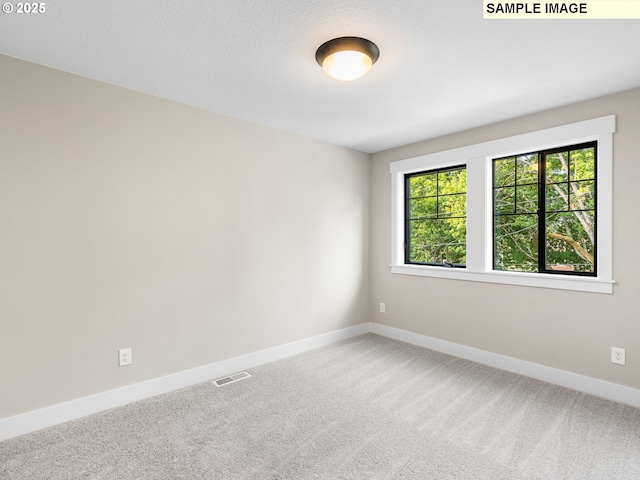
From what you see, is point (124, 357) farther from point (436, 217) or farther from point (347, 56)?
point (436, 217)

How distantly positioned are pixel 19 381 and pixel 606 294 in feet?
14.3

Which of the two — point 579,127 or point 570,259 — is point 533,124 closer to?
point 579,127

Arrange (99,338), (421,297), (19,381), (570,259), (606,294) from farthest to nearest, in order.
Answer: (421,297)
(570,259)
(606,294)
(99,338)
(19,381)

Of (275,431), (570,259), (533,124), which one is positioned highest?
(533,124)

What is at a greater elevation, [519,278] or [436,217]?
[436,217]

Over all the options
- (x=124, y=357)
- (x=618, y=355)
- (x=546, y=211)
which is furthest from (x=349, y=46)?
(x=618, y=355)

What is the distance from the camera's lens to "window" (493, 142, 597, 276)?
294 centimetres

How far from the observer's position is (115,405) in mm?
2527

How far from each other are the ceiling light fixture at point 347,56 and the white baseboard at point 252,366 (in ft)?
8.77

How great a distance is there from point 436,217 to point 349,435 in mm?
2719

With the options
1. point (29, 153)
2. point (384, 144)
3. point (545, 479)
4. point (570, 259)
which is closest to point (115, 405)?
→ point (29, 153)

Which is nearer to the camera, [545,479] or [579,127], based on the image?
[545,479]

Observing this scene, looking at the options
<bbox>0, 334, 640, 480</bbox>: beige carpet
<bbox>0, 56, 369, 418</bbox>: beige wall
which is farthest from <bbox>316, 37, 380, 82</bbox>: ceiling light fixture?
<bbox>0, 334, 640, 480</bbox>: beige carpet

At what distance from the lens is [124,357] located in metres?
2.59
